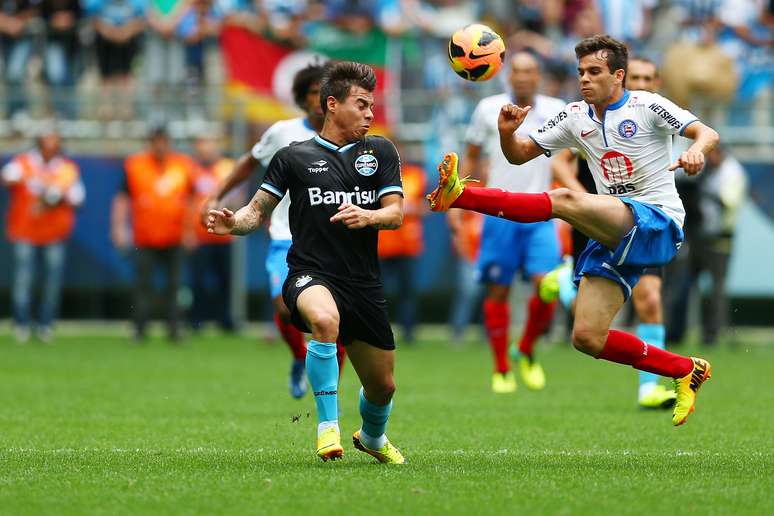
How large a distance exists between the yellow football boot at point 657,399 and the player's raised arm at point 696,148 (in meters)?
2.93

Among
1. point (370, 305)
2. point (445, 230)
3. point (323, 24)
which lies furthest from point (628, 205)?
point (323, 24)

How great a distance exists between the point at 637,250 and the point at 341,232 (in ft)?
5.78

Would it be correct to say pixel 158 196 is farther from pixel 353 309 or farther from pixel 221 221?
pixel 353 309

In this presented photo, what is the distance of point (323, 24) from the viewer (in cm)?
2028

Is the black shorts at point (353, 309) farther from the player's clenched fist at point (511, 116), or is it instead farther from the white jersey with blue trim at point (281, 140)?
the white jersey with blue trim at point (281, 140)

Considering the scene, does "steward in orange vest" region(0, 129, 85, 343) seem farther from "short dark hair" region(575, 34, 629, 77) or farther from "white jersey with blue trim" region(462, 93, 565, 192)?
"short dark hair" region(575, 34, 629, 77)

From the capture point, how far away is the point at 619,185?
8.35 meters

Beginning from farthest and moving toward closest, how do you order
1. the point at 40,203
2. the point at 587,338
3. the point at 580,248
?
the point at 40,203, the point at 580,248, the point at 587,338

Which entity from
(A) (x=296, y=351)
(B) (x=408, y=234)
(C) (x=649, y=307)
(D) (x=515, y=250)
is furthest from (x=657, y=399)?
(B) (x=408, y=234)

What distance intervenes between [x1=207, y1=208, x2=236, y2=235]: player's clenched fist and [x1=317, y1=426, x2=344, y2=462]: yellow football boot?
112cm

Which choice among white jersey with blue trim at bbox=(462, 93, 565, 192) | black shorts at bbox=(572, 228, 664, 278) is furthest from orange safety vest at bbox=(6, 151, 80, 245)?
black shorts at bbox=(572, 228, 664, 278)

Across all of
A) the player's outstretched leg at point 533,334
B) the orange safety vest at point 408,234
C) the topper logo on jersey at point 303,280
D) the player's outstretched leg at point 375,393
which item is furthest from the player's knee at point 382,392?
the orange safety vest at point 408,234

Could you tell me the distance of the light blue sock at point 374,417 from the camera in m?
7.47

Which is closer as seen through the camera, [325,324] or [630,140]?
[325,324]
